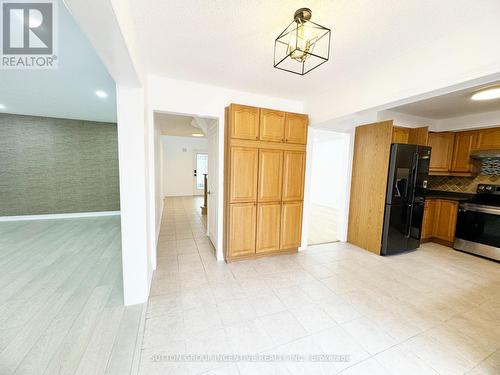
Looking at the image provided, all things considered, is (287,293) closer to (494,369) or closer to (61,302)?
(494,369)

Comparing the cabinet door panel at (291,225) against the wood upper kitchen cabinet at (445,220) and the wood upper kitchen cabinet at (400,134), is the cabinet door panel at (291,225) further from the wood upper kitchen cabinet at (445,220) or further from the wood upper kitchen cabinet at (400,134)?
the wood upper kitchen cabinet at (445,220)

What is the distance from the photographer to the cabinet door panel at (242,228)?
111 inches

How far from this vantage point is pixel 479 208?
10.5ft

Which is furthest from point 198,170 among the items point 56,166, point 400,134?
point 400,134

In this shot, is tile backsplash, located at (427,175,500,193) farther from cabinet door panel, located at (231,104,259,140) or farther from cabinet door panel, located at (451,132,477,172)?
cabinet door panel, located at (231,104,259,140)

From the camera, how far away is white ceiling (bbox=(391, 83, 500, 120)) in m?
2.81

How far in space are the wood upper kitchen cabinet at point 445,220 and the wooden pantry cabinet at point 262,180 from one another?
116 inches

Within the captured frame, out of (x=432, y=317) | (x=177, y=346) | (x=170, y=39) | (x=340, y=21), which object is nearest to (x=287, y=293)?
(x=177, y=346)

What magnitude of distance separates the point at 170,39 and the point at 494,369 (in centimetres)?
369

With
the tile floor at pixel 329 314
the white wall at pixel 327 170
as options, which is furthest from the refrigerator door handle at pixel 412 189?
the white wall at pixel 327 170

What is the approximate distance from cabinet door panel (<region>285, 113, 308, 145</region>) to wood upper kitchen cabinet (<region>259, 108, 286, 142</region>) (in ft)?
0.29

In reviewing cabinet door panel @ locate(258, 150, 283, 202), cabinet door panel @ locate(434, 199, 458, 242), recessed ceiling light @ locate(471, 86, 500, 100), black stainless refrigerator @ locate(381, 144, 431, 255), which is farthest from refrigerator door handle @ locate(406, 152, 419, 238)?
cabinet door panel @ locate(258, 150, 283, 202)

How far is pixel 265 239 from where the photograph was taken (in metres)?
3.05

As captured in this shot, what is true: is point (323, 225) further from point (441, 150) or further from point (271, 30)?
point (271, 30)
